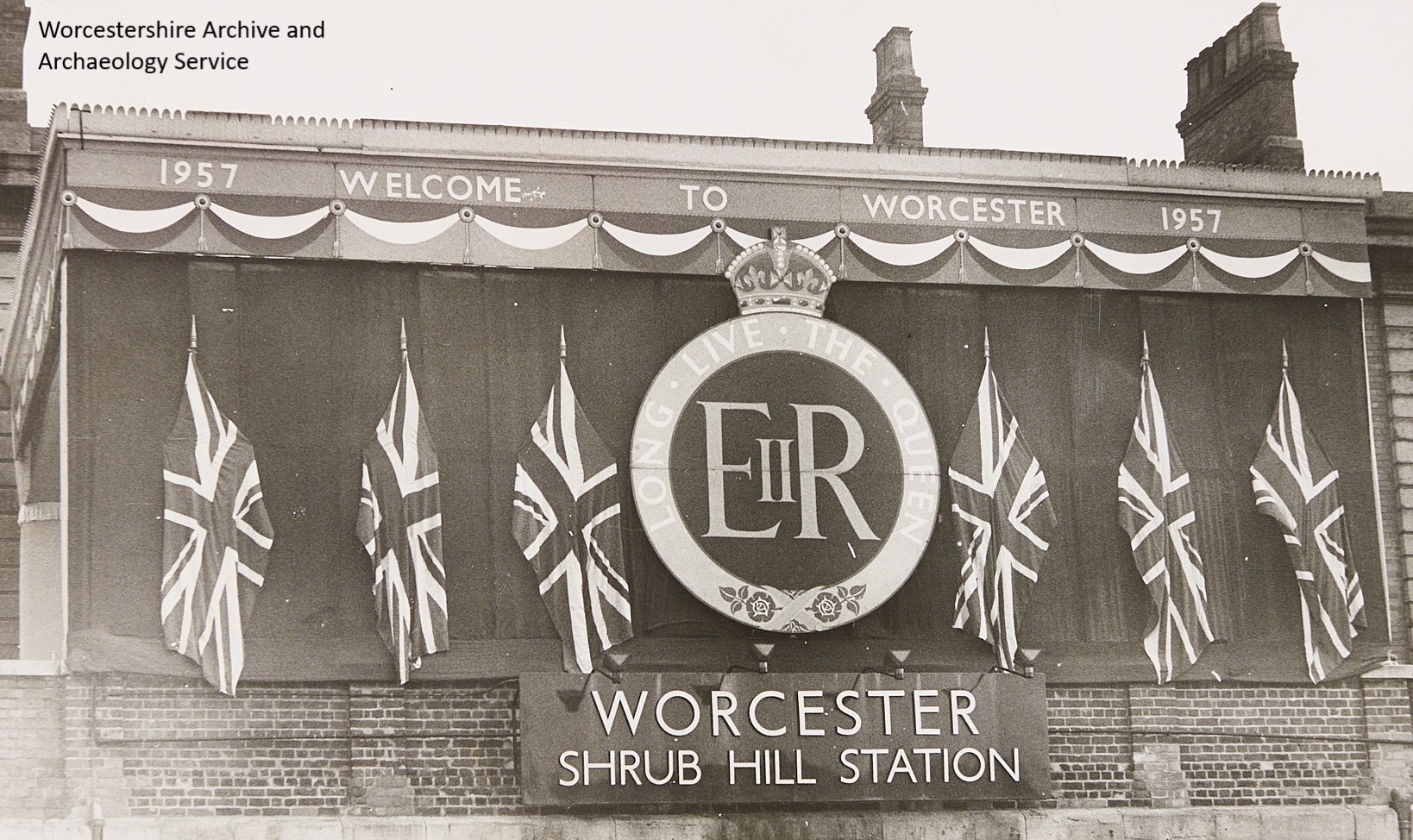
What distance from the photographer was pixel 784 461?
18.5m

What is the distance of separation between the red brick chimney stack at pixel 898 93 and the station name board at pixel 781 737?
9908mm

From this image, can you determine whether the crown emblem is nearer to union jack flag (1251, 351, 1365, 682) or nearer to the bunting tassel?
the bunting tassel

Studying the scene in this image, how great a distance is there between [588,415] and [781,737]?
11.6 feet

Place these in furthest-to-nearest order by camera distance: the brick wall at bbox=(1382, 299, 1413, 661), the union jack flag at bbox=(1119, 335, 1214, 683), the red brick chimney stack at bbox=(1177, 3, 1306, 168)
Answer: the red brick chimney stack at bbox=(1177, 3, 1306, 168) < the brick wall at bbox=(1382, 299, 1413, 661) < the union jack flag at bbox=(1119, 335, 1214, 683)

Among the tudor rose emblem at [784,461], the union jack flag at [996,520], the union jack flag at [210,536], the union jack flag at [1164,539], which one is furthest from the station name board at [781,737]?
the union jack flag at [210,536]

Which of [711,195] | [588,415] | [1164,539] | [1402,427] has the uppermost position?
[711,195]

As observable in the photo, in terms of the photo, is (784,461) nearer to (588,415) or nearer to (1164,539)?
(588,415)

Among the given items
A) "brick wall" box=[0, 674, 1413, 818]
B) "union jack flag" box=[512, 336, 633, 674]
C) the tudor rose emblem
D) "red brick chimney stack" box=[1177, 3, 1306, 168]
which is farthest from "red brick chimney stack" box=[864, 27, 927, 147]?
"brick wall" box=[0, 674, 1413, 818]

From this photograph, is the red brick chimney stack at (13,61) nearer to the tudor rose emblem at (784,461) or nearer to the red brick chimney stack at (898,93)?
the tudor rose emblem at (784,461)

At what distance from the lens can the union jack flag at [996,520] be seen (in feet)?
61.0

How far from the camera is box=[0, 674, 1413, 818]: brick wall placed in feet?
54.3

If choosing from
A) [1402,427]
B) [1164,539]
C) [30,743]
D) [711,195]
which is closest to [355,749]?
[30,743]

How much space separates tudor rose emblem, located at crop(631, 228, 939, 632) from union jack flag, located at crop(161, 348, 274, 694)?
360 centimetres

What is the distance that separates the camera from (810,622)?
18.2 m
